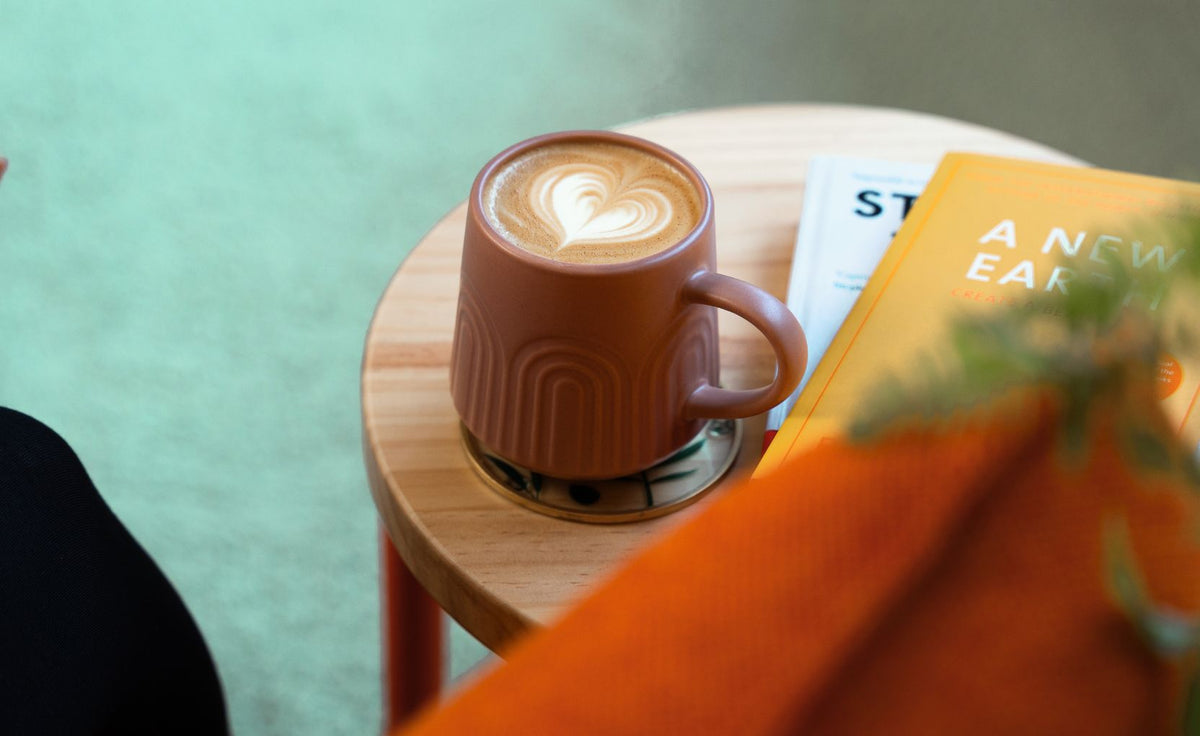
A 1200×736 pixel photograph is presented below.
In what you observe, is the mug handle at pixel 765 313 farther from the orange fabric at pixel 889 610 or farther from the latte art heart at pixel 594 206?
the orange fabric at pixel 889 610

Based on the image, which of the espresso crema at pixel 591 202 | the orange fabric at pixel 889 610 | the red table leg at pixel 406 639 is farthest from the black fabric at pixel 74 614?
the orange fabric at pixel 889 610

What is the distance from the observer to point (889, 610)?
22 centimetres

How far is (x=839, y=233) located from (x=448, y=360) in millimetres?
220

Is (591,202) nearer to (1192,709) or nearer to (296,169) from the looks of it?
(1192,709)

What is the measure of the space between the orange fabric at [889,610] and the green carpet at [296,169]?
2.70 ft

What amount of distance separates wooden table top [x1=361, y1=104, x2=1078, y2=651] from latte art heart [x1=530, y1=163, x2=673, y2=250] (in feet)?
0.39

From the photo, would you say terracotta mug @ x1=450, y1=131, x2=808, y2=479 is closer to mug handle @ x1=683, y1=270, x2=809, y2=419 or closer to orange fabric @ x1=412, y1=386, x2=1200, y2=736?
mug handle @ x1=683, y1=270, x2=809, y2=419

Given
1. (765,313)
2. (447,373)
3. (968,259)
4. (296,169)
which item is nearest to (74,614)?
(447,373)

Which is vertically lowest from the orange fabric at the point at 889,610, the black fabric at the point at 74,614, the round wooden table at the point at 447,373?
the black fabric at the point at 74,614

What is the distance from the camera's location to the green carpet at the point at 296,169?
3.57ft

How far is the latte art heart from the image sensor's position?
1.51 feet

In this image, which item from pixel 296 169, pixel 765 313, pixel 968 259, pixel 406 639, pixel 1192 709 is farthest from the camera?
pixel 296 169

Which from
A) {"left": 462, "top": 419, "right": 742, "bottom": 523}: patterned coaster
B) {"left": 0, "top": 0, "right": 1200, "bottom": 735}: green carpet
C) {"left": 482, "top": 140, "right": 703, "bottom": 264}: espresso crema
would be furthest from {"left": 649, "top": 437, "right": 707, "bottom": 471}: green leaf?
{"left": 0, "top": 0, "right": 1200, "bottom": 735}: green carpet

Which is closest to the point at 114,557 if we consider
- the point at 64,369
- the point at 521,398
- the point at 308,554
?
the point at 521,398
